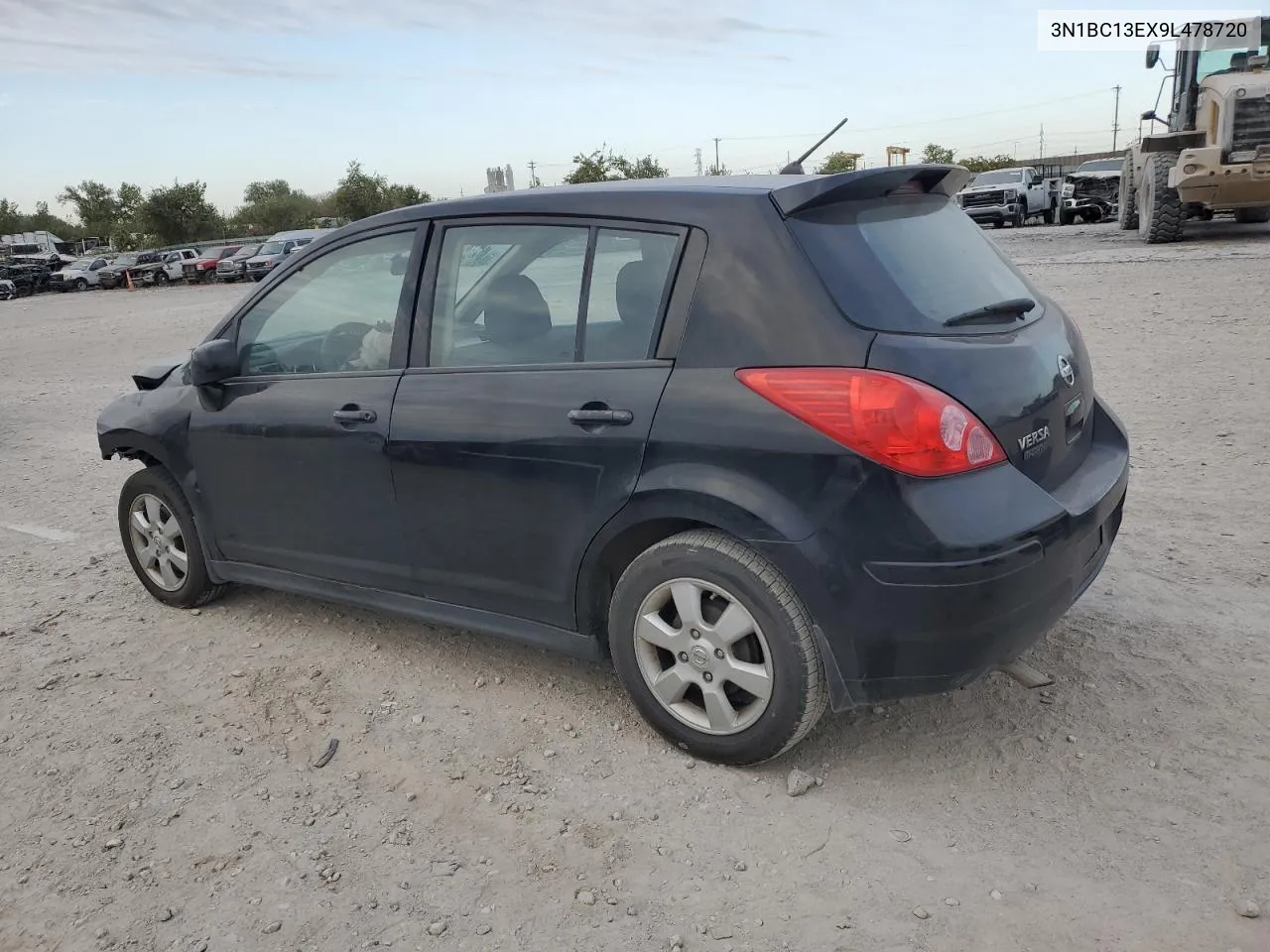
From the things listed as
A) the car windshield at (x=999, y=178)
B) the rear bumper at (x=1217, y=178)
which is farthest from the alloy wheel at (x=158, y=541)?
the car windshield at (x=999, y=178)

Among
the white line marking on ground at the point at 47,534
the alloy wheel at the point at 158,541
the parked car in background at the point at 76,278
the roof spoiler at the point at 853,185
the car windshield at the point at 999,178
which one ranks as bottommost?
the parked car in background at the point at 76,278

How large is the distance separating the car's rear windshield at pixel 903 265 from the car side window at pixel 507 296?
79 cm

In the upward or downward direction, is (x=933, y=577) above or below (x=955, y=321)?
below

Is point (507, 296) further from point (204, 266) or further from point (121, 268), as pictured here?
point (121, 268)

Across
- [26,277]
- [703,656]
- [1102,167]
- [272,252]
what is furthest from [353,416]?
[26,277]

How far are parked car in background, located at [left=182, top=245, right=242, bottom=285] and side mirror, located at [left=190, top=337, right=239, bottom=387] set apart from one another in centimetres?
4192

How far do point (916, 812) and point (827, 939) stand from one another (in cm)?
60

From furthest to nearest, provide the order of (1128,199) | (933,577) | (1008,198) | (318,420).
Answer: (1008,198) < (1128,199) < (318,420) < (933,577)

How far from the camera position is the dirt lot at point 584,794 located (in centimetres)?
259

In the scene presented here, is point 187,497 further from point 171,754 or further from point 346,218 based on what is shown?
point 346,218

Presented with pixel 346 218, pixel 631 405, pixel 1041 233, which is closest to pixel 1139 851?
pixel 631 405

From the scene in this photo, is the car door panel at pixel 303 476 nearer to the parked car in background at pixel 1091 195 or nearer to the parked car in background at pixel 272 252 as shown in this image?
the parked car in background at pixel 1091 195

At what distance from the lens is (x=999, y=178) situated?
3403 centimetres

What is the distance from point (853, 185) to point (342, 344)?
6.44 feet
